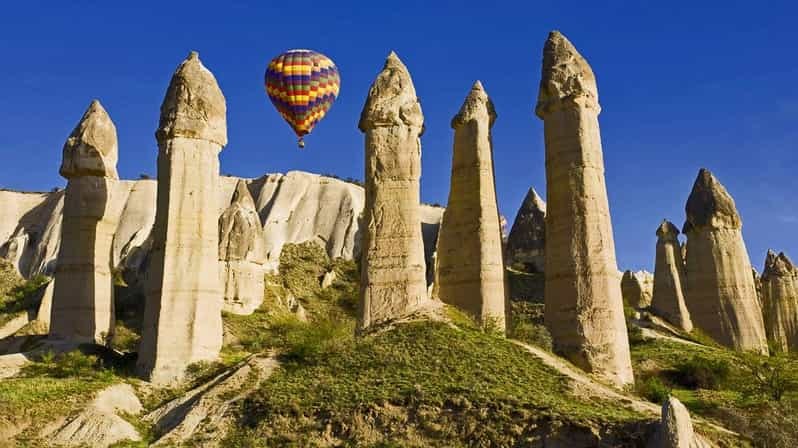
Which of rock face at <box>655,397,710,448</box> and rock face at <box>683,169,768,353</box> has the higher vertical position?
rock face at <box>683,169,768,353</box>

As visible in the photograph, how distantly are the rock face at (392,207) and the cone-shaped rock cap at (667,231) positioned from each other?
1883cm

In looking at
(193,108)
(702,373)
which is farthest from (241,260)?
(702,373)

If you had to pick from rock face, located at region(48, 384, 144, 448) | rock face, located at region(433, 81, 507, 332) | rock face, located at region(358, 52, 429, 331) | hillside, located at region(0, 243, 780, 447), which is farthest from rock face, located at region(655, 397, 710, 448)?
rock face, located at region(48, 384, 144, 448)

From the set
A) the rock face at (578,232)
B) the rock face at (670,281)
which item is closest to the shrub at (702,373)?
the rock face at (578,232)

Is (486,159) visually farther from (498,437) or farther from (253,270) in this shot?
(253,270)

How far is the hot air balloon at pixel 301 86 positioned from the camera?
105 feet

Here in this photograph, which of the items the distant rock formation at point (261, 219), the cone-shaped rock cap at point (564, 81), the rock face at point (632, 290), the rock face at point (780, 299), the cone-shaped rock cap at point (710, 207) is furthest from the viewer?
the distant rock formation at point (261, 219)

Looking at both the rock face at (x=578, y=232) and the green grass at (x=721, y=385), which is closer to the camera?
the green grass at (x=721, y=385)

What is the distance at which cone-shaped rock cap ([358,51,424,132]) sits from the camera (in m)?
23.4

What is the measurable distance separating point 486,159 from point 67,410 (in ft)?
41.9

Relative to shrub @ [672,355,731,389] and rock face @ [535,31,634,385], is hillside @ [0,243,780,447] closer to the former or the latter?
shrub @ [672,355,731,389]

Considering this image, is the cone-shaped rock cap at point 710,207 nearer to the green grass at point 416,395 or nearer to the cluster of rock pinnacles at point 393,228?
the cluster of rock pinnacles at point 393,228

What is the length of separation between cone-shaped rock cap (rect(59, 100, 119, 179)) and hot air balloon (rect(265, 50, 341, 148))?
628 centimetres

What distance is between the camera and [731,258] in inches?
1292
